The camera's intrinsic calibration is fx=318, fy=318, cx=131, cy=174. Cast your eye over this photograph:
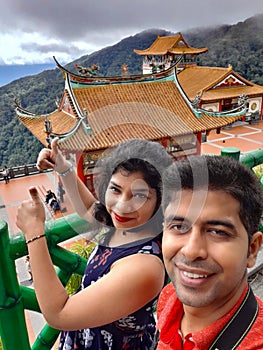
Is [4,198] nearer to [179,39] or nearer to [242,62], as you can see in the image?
[179,39]

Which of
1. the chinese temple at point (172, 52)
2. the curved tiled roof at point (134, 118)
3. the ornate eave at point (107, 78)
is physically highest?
the chinese temple at point (172, 52)

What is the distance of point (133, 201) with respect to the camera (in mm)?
1102

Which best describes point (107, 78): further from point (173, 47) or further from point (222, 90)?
point (173, 47)

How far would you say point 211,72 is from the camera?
68.6 ft

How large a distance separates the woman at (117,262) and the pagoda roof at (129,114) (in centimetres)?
798

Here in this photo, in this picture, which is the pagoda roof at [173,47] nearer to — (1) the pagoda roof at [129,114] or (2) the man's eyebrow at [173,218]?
(1) the pagoda roof at [129,114]

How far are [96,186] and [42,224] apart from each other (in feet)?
1.21

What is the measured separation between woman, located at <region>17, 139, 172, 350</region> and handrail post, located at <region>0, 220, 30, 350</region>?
10 centimetres

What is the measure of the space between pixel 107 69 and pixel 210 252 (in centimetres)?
5696

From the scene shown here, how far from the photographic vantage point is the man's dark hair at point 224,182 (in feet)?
2.70

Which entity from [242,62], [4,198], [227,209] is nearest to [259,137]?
[4,198]

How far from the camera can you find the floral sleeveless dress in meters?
1.06

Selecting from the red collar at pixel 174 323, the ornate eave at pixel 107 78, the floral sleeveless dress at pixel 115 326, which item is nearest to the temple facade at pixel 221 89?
the ornate eave at pixel 107 78

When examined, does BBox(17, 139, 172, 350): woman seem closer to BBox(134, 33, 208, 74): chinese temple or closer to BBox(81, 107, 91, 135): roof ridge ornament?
BBox(81, 107, 91, 135): roof ridge ornament
